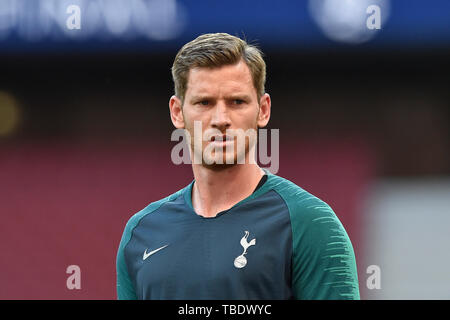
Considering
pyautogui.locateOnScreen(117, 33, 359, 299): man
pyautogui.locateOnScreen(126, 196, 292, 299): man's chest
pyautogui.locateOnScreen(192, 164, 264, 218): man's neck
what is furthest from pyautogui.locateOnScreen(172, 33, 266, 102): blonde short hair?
pyautogui.locateOnScreen(126, 196, 292, 299): man's chest

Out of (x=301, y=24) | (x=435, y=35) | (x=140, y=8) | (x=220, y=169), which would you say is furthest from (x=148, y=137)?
(x=220, y=169)

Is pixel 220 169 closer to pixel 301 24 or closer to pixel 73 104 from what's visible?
pixel 301 24

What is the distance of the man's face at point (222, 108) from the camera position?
9.80 feet

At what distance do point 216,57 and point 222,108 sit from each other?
24 centimetres

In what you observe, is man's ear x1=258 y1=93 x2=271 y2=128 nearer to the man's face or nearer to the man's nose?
the man's face

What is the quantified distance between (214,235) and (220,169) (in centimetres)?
30

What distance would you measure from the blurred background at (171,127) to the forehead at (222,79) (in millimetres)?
6979

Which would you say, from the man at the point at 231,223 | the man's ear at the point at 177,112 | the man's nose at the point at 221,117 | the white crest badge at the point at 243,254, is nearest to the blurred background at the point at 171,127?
the man's ear at the point at 177,112

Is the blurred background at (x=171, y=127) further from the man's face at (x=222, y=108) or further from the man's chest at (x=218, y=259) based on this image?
the man's chest at (x=218, y=259)

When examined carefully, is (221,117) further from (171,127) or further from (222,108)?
(171,127)

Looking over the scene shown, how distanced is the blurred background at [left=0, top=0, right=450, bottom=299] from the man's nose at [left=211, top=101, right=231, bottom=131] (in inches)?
279

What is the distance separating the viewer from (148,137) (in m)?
11.4

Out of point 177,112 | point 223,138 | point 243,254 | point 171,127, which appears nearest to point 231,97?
point 223,138

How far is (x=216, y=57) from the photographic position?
3039 millimetres
